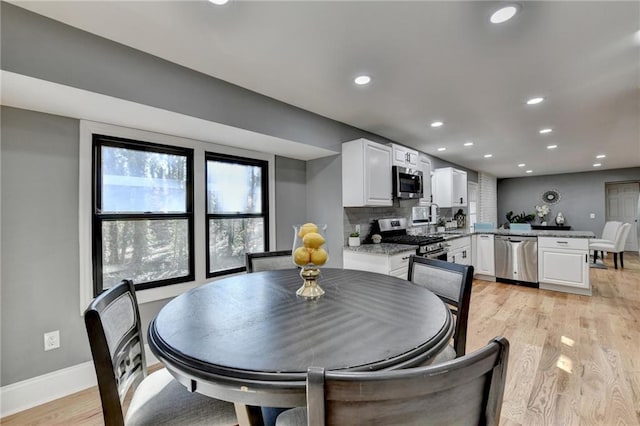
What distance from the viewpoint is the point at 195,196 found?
8.96 ft

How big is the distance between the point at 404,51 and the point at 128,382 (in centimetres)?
235

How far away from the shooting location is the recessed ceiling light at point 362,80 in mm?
2277

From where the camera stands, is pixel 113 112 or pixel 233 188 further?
pixel 233 188

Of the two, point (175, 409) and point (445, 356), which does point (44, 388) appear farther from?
point (445, 356)

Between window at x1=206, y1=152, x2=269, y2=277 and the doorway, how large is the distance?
9.78m

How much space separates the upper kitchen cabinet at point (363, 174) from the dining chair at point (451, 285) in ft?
5.03

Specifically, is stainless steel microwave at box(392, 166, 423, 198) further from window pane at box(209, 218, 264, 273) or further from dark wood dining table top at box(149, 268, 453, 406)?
dark wood dining table top at box(149, 268, 453, 406)

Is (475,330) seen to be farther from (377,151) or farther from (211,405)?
(211,405)

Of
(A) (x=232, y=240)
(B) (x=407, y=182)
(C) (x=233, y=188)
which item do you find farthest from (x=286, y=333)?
(B) (x=407, y=182)

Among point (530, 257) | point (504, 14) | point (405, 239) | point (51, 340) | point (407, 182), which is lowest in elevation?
point (51, 340)

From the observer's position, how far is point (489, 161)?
6199 millimetres

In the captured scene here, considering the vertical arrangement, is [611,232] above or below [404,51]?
below

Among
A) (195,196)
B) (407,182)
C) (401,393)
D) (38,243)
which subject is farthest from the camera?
(407,182)

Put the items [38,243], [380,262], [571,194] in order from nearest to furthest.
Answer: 1. [38,243]
2. [380,262]
3. [571,194]
